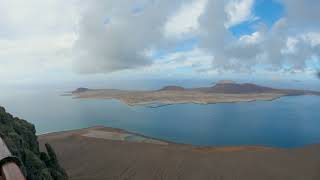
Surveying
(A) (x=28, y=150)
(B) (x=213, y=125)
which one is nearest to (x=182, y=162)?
(A) (x=28, y=150)

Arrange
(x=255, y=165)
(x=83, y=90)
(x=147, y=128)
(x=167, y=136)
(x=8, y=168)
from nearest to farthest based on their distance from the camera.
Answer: (x=8, y=168), (x=255, y=165), (x=167, y=136), (x=147, y=128), (x=83, y=90)

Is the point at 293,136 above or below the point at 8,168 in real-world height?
below

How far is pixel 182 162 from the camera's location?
17406 mm

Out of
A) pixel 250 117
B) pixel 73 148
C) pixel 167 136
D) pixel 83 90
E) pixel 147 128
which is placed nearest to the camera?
pixel 73 148

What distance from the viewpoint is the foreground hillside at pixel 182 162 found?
51.4 feet

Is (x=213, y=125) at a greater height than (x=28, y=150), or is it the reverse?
(x=28, y=150)

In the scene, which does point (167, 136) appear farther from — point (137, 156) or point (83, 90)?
point (83, 90)

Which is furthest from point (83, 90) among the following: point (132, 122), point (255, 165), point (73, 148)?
point (255, 165)

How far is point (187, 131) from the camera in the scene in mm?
32219

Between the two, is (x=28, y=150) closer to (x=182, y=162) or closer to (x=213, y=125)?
(x=182, y=162)

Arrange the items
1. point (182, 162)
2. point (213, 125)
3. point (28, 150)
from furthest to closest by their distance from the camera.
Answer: point (213, 125), point (182, 162), point (28, 150)

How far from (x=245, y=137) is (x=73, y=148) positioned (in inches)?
640

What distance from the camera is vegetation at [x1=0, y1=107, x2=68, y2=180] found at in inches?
333

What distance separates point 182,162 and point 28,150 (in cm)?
943
